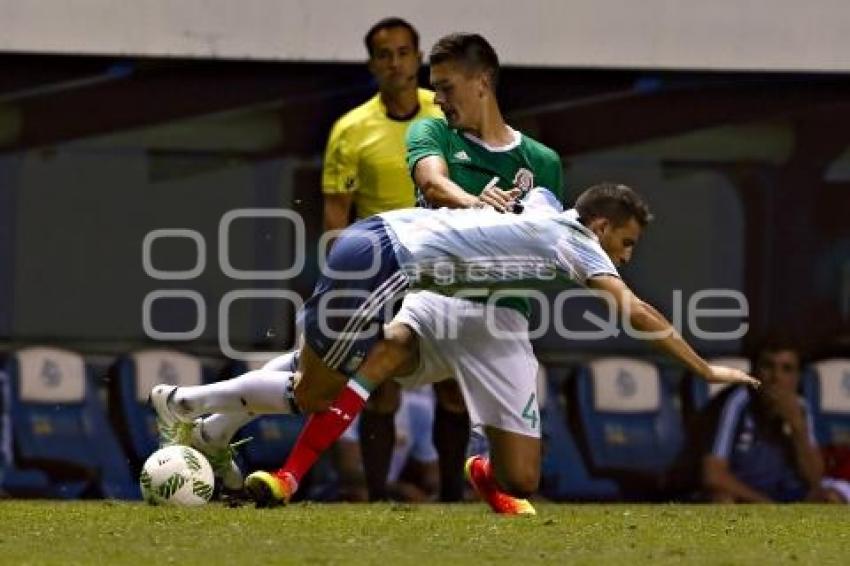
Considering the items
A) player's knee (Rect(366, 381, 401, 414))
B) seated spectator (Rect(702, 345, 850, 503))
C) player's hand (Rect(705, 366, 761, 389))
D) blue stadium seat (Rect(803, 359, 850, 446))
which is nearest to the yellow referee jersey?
player's knee (Rect(366, 381, 401, 414))

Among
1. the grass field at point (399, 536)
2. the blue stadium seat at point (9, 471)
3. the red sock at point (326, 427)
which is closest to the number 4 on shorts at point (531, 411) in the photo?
the grass field at point (399, 536)

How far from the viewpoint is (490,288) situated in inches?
379

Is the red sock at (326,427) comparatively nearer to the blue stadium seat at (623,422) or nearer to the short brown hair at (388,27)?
the short brown hair at (388,27)

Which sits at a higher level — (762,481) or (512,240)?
(512,240)

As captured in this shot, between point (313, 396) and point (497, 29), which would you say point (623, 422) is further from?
point (313, 396)

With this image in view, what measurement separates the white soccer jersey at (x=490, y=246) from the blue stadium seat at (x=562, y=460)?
2.68 meters

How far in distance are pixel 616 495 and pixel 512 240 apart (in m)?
3.15

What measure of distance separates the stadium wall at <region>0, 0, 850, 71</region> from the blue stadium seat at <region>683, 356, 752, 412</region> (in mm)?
1411

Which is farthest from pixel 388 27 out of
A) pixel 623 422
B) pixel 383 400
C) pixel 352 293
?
pixel 623 422

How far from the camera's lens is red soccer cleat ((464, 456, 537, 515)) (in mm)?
9969

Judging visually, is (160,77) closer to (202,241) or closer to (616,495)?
(202,241)

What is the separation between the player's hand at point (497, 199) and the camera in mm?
9461

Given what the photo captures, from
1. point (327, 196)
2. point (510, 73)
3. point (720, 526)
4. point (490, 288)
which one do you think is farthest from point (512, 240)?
point (510, 73)

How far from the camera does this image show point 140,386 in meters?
12.0
